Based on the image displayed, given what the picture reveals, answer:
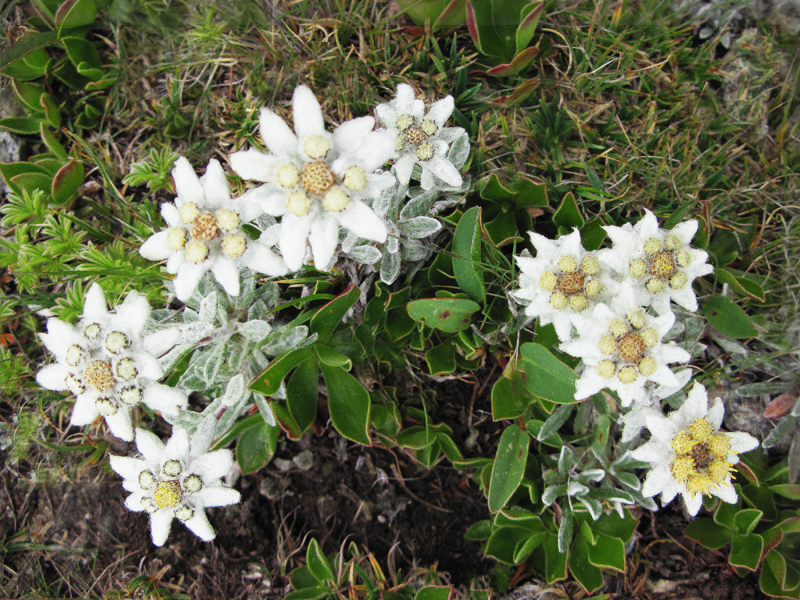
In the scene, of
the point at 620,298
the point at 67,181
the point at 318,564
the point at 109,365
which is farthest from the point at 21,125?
the point at 620,298

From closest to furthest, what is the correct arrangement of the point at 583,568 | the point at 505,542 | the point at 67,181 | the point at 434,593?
the point at 434,593, the point at 583,568, the point at 505,542, the point at 67,181

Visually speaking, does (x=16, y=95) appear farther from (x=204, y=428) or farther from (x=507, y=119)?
(x=507, y=119)

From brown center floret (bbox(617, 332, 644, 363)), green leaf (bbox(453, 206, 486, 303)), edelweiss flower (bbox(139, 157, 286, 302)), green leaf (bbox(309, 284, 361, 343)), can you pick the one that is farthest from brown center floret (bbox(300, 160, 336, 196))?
brown center floret (bbox(617, 332, 644, 363))

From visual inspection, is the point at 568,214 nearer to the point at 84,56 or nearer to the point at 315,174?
the point at 315,174

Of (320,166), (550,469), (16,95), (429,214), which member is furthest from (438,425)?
(16,95)

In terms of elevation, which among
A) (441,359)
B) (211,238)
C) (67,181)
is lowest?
(441,359)

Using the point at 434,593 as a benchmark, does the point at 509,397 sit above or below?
above

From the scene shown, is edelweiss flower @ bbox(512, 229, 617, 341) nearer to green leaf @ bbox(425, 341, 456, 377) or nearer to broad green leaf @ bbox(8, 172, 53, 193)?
green leaf @ bbox(425, 341, 456, 377)
